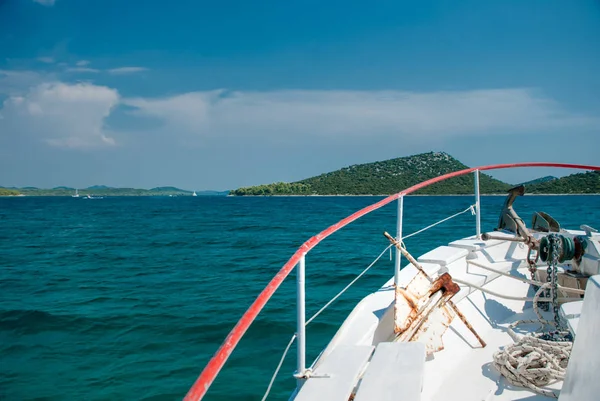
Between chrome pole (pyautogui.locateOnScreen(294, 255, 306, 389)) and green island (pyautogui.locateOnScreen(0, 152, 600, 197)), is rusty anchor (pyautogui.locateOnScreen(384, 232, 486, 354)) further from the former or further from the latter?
green island (pyautogui.locateOnScreen(0, 152, 600, 197))

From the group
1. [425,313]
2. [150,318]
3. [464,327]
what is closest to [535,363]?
[425,313]

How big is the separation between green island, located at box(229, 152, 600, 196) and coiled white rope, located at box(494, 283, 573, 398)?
10532cm

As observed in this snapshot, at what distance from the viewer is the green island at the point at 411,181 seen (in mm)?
108625

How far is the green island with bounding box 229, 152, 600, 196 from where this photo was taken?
109 m

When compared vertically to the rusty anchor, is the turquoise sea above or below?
below

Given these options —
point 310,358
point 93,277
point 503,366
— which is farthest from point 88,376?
point 93,277

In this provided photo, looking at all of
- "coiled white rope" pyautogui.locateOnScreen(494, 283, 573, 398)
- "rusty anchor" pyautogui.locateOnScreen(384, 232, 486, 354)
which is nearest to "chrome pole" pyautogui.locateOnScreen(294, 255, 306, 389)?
"rusty anchor" pyautogui.locateOnScreen(384, 232, 486, 354)

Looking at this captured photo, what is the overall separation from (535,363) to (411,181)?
117m

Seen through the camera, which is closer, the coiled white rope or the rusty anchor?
the coiled white rope

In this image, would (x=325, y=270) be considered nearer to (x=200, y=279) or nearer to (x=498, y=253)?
(x=200, y=279)

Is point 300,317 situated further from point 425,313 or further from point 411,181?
point 411,181

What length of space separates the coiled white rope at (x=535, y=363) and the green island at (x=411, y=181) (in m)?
105

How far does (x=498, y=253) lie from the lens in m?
4.95

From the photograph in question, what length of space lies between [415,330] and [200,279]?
888 cm
